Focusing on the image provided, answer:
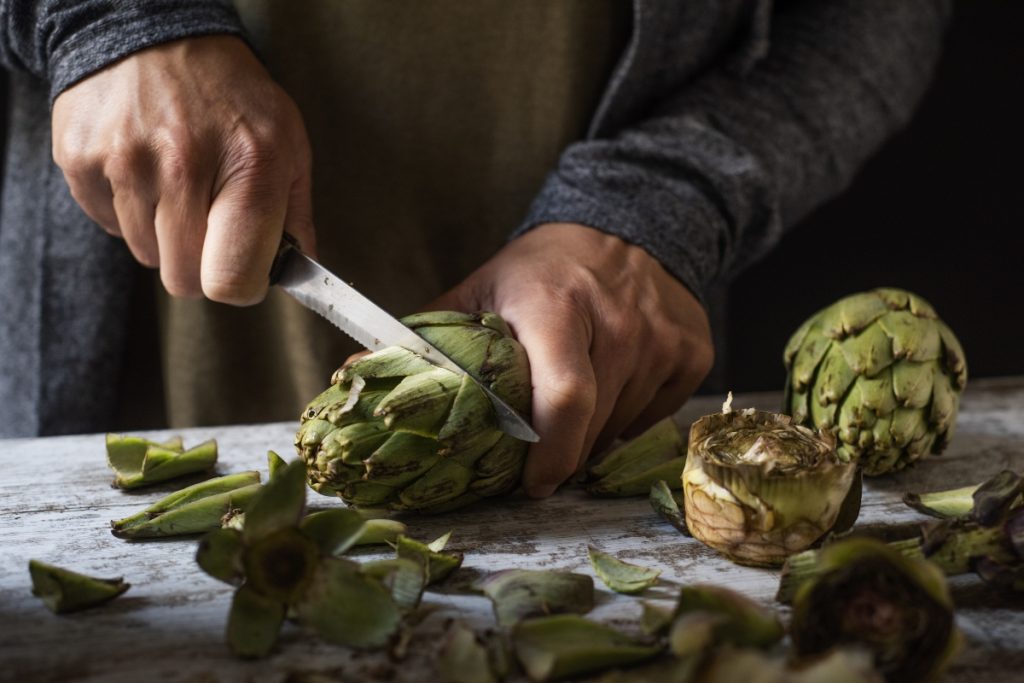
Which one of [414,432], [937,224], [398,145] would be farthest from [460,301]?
[937,224]

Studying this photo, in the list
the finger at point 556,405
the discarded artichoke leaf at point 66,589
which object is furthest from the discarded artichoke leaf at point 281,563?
the finger at point 556,405

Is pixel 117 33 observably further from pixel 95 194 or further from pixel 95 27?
pixel 95 194

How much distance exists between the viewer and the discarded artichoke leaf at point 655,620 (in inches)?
22.0

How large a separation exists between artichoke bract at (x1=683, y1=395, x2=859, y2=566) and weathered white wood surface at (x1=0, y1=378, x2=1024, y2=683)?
0.02 meters

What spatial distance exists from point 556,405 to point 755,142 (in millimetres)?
557

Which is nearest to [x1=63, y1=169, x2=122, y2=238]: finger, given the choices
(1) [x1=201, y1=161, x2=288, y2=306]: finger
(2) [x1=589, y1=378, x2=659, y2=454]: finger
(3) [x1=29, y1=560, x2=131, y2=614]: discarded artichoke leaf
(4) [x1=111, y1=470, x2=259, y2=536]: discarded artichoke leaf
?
(1) [x1=201, y1=161, x2=288, y2=306]: finger

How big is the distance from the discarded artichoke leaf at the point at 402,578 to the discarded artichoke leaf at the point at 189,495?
0.16 metres

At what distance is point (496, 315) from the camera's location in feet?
2.61

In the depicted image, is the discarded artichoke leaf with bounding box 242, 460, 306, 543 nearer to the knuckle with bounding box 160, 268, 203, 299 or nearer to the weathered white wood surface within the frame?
the weathered white wood surface

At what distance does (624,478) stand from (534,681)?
28 centimetres

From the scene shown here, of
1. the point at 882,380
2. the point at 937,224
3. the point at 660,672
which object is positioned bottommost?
the point at 660,672

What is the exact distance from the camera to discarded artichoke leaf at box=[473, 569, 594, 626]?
586mm

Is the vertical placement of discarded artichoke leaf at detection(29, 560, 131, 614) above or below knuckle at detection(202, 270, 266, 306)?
below

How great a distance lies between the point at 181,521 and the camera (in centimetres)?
69
